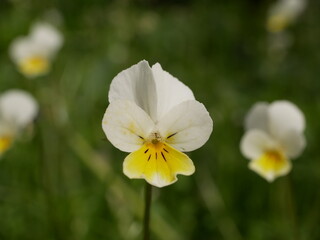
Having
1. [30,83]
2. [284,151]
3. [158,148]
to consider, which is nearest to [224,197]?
[284,151]

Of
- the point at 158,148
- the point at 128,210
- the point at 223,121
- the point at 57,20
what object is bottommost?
the point at 158,148

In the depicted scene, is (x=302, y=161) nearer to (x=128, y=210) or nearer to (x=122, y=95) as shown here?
(x=128, y=210)

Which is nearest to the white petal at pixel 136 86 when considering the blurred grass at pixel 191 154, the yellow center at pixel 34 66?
the blurred grass at pixel 191 154

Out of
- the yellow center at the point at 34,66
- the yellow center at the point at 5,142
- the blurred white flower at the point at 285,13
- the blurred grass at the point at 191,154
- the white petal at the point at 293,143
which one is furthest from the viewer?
the blurred white flower at the point at 285,13

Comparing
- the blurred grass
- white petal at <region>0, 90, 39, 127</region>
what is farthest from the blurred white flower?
white petal at <region>0, 90, 39, 127</region>

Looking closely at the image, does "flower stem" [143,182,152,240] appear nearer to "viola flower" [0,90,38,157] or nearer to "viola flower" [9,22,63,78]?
"viola flower" [0,90,38,157]

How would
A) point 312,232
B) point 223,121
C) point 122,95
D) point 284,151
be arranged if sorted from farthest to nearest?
point 223,121, point 312,232, point 284,151, point 122,95

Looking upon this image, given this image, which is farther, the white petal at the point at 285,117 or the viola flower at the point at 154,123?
the white petal at the point at 285,117

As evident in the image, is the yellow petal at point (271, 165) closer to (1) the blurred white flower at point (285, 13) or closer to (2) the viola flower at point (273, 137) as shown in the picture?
(2) the viola flower at point (273, 137)
